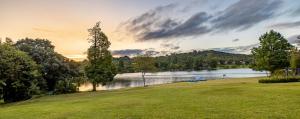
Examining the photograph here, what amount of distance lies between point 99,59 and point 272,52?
1550 inches

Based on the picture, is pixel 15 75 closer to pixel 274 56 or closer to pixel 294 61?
pixel 274 56

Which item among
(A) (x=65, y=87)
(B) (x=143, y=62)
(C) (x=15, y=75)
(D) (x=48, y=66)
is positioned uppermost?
(B) (x=143, y=62)

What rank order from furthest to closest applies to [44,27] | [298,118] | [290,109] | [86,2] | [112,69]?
[112,69]
[44,27]
[86,2]
[290,109]
[298,118]

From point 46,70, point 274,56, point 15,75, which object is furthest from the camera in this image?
point 274,56

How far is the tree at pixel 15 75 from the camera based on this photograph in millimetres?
49362

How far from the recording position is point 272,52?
3142 inches

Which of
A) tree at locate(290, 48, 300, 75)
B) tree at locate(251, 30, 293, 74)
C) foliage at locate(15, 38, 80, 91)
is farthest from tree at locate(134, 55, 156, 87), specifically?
tree at locate(290, 48, 300, 75)

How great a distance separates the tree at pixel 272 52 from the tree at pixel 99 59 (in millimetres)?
35007

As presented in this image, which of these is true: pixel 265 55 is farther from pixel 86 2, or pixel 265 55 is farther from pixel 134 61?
pixel 86 2

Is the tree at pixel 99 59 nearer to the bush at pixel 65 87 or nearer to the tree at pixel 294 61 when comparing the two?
the bush at pixel 65 87

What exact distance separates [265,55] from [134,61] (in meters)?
30.3

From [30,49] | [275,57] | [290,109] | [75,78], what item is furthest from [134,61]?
[290,109]

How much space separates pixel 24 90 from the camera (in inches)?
2189

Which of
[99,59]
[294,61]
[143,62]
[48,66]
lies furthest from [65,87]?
[294,61]
